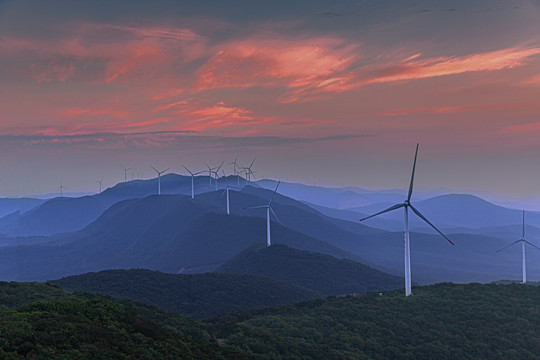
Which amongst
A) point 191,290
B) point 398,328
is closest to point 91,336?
point 398,328

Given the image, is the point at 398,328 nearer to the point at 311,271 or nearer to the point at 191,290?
the point at 191,290

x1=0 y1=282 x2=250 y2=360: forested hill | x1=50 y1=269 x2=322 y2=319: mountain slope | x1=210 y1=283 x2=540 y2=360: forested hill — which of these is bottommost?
x1=50 y1=269 x2=322 y2=319: mountain slope

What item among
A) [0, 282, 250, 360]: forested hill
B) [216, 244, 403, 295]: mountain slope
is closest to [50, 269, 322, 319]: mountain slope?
[216, 244, 403, 295]: mountain slope

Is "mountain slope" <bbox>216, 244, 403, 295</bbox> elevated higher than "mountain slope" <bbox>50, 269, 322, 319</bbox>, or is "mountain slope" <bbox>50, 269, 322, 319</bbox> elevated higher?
"mountain slope" <bbox>50, 269, 322, 319</bbox>

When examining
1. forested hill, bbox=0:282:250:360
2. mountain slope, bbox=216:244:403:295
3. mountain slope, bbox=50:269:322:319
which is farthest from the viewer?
mountain slope, bbox=216:244:403:295

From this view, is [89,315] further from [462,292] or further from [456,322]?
[462,292]

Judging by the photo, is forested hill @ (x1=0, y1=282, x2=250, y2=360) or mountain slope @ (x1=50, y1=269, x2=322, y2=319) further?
mountain slope @ (x1=50, y1=269, x2=322, y2=319)

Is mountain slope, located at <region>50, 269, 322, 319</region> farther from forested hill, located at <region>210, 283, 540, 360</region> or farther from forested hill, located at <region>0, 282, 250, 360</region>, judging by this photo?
forested hill, located at <region>0, 282, 250, 360</region>

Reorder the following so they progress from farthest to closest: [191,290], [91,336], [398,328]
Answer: [191,290], [398,328], [91,336]
